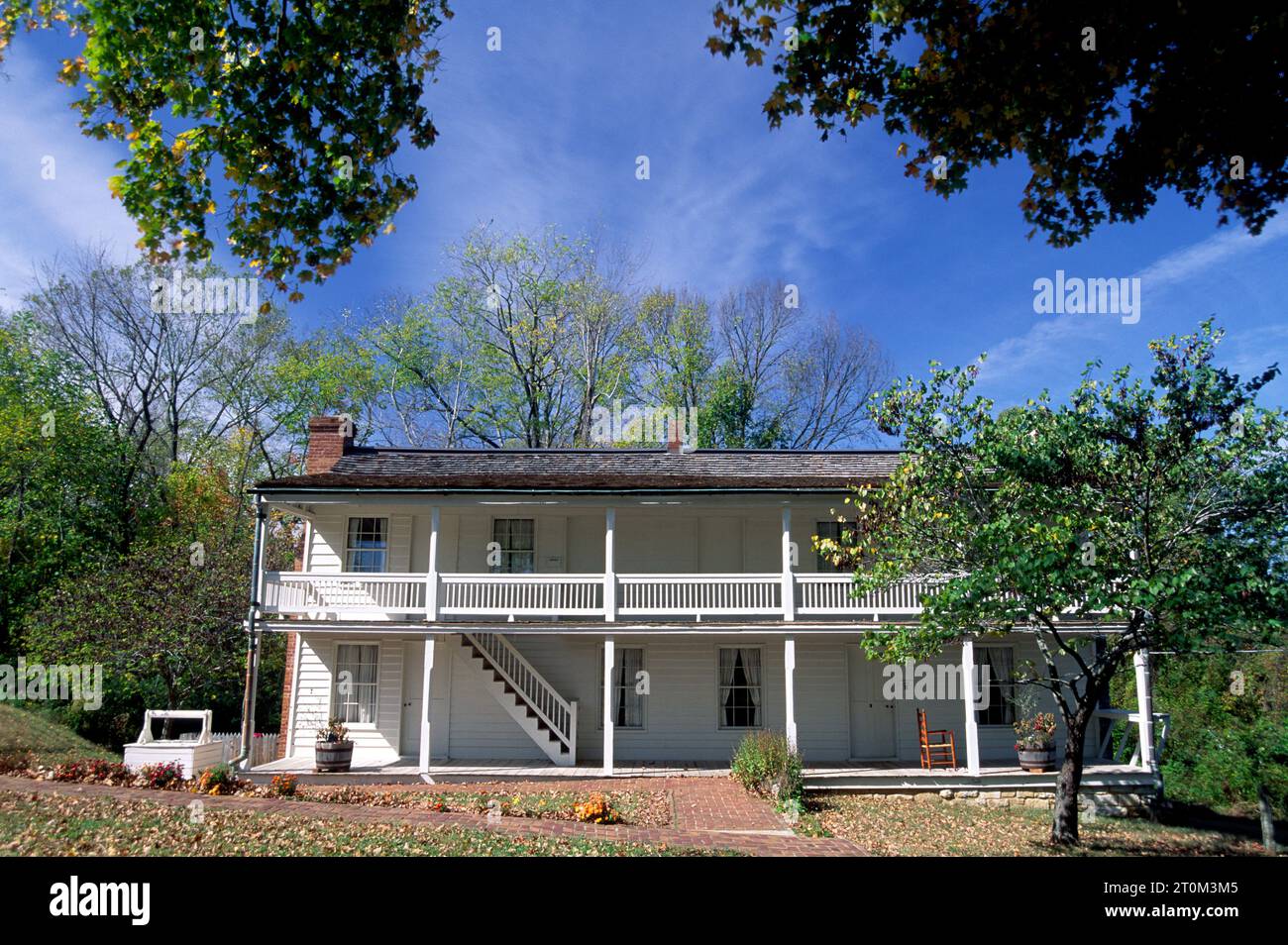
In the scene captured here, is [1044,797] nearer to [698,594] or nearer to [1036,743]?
[1036,743]

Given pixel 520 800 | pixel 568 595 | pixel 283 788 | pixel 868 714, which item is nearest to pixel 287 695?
pixel 568 595

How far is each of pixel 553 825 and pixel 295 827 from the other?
2799mm

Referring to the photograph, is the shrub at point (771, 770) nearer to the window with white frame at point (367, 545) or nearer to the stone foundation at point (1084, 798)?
the stone foundation at point (1084, 798)

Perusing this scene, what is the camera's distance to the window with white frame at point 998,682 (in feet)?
57.9

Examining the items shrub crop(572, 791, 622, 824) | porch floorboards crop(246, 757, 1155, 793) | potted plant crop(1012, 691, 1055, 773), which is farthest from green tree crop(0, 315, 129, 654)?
potted plant crop(1012, 691, 1055, 773)

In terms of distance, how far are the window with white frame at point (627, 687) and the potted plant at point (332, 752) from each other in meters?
5.27

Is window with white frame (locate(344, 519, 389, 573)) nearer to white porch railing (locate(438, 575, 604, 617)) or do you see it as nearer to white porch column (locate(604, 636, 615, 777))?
white porch railing (locate(438, 575, 604, 617))

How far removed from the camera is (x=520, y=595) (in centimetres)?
1717


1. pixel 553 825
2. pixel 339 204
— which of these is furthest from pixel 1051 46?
pixel 553 825

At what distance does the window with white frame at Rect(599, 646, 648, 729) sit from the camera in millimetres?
17812

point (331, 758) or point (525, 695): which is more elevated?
point (525, 695)

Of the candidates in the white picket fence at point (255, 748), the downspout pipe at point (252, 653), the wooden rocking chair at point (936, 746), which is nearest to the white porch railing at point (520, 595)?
the downspout pipe at point (252, 653)

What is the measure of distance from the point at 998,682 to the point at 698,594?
6.93 metres
